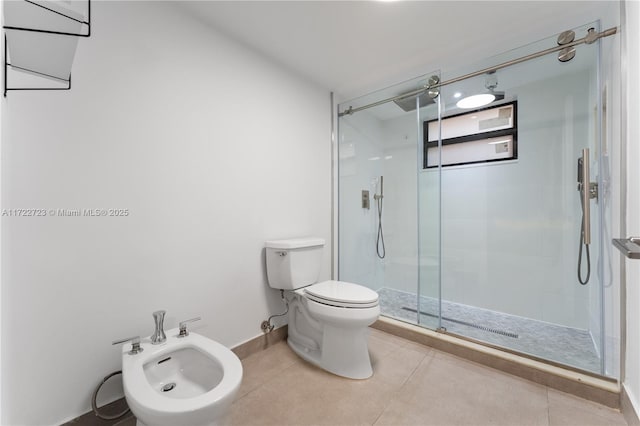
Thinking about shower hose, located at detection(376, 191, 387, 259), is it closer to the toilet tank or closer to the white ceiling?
the toilet tank

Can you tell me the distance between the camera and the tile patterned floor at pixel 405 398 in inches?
48.9

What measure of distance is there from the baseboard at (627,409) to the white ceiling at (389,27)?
74.6 inches

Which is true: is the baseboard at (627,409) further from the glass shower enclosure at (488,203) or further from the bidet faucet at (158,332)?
the bidet faucet at (158,332)

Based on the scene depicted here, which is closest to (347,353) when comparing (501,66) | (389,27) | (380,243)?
(380,243)

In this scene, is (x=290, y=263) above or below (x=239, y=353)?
above

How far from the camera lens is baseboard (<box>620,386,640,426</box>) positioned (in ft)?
3.69

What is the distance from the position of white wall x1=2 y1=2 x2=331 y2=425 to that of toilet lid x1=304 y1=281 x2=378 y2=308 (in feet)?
1.39

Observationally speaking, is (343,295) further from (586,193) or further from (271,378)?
(586,193)

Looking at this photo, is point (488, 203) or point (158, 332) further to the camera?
point (488, 203)

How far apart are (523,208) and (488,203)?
25cm

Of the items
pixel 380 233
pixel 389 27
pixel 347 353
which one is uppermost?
pixel 389 27

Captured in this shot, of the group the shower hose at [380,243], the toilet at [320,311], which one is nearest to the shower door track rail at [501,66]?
the shower hose at [380,243]

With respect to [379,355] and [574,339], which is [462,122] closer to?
[574,339]

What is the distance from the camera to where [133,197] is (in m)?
1.30
